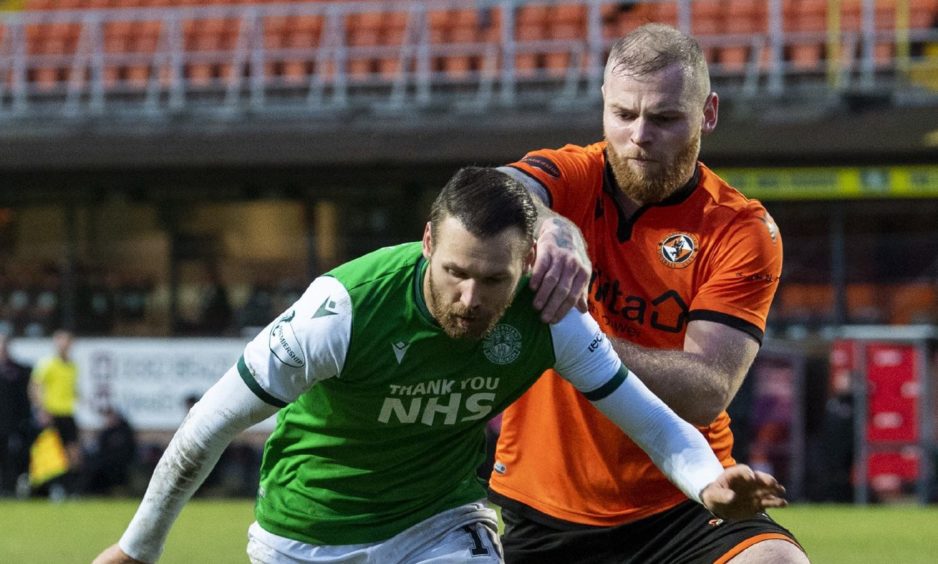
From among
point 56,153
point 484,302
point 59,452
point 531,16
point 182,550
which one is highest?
point 484,302

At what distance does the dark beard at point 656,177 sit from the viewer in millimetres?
4680

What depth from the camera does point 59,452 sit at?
18.3m

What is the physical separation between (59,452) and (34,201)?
11.7 feet

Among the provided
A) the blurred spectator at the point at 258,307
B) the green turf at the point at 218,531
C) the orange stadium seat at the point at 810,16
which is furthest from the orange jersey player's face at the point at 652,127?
the blurred spectator at the point at 258,307

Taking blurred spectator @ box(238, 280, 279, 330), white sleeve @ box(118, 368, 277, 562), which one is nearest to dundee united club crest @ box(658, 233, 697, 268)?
white sleeve @ box(118, 368, 277, 562)

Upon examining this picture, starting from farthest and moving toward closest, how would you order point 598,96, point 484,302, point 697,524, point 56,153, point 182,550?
point 56,153
point 598,96
point 182,550
point 697,524
point 484,302

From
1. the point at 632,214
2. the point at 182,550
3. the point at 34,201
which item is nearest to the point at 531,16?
the point at 34,201

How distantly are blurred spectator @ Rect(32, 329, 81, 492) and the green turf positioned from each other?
2.62 feet

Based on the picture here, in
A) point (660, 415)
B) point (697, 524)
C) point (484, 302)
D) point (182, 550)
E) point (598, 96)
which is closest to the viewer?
point (484, 302)

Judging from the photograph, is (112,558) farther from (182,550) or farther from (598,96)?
(598,96)

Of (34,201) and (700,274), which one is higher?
(700,274)

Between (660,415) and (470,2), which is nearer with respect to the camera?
(660,415)

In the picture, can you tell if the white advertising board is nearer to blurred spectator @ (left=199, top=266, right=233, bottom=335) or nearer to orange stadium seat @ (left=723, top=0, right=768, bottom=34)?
blurred spectator @ (left=199, top=266, right=233, bottom=335)

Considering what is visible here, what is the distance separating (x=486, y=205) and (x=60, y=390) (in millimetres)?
14801
